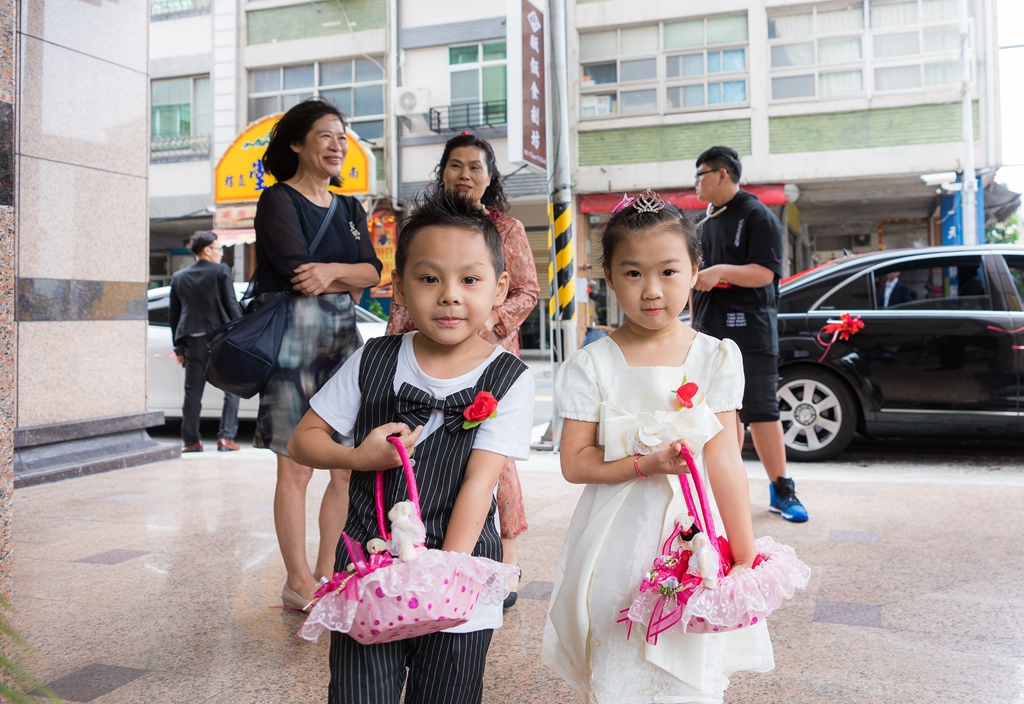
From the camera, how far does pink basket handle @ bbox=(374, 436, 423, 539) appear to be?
60.0 inches

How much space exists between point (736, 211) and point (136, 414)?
418cm

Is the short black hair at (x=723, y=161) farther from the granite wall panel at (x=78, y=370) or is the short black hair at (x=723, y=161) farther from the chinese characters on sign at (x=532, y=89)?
the chinese characters on sign at (x=532, y=89)

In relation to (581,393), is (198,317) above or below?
above

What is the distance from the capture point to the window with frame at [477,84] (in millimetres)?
16750

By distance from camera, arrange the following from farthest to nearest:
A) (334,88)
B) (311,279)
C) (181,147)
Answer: (181,147) → (334,88) → (311,279)

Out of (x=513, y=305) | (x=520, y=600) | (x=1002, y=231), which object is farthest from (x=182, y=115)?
(x=1002, y=231)

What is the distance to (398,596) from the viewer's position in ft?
4.50

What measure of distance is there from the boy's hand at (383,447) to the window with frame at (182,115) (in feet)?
57.8

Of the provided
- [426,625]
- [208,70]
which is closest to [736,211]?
[426,625]

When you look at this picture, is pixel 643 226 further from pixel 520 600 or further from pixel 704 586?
pixel 520 600

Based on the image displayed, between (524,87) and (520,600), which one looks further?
(524,87)

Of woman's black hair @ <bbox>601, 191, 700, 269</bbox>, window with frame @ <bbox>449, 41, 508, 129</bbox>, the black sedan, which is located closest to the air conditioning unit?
window with frame @ <bbox>449, 41, 508, 129</bbox>

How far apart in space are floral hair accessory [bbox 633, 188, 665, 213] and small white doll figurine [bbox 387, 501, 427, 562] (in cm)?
76

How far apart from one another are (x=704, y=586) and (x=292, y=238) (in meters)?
1.84
